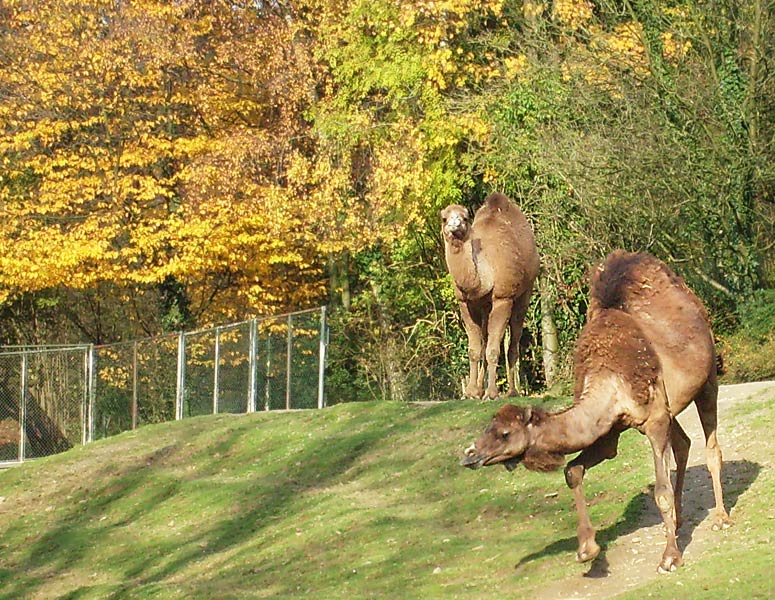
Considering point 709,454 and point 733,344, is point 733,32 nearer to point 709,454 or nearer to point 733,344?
point 733,344

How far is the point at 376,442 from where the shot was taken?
20.3 metres

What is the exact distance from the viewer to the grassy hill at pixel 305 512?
13.9 m

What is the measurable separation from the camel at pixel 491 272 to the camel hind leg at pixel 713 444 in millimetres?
7156

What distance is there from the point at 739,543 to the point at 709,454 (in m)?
0.93

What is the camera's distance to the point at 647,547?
1291cm

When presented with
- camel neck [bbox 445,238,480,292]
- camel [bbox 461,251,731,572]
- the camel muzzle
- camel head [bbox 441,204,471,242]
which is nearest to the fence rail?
camel neck [bbox 445,238,480,292]

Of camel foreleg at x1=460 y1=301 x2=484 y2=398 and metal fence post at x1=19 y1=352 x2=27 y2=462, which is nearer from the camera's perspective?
camel foreleg at x1=460 y1=301 x2=484 y2=398

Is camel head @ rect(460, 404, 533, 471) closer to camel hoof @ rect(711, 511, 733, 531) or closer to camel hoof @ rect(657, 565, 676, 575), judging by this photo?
camel hoof @ rect(657, 565, 676, 575)

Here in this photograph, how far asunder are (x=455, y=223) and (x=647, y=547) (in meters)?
7.69

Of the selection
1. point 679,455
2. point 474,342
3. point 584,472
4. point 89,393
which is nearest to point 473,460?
Answer: point 584,472

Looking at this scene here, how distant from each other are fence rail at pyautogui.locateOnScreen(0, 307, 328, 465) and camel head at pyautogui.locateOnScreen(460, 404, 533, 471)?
18022 mm

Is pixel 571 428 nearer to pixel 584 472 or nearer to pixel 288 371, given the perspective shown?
pixel 584 472

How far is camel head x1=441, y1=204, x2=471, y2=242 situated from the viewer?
1983 centimetres

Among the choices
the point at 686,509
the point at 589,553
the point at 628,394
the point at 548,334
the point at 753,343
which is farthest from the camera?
the point at 548,334
